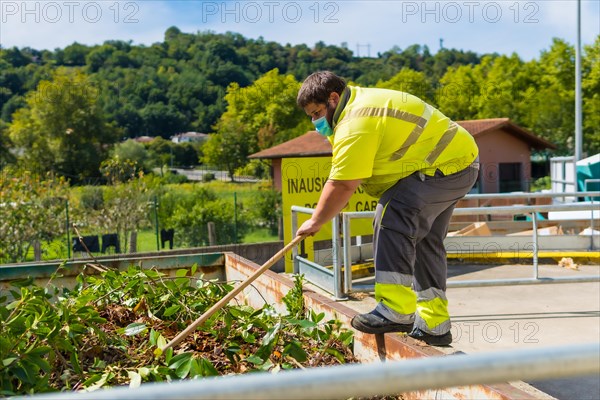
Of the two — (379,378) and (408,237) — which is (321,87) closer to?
(408,237)

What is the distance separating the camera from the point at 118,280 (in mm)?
3723

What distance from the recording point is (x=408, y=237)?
331cm

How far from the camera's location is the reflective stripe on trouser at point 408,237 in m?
3.30

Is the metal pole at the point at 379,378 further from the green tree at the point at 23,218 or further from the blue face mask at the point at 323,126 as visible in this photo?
the green tree at the point at 23,218

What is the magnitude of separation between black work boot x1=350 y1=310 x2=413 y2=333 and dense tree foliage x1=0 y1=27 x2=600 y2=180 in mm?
41441

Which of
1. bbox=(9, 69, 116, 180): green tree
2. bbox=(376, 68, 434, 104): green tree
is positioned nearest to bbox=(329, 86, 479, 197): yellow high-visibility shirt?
bbox=(376, 68, 434, 104): green tree

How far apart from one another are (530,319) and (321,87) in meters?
4.09

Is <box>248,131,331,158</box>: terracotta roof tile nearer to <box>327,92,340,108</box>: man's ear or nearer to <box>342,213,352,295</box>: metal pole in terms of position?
<box>342,213,352,295</box>: metal pole

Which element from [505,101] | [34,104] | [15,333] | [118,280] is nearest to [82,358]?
[15,333]

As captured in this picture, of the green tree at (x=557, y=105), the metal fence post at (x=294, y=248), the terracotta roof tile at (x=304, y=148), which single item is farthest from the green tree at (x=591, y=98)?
the metal fence post at (x=294, y=248)

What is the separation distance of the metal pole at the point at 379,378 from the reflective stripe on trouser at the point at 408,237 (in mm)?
2326

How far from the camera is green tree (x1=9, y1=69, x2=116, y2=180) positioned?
185ft

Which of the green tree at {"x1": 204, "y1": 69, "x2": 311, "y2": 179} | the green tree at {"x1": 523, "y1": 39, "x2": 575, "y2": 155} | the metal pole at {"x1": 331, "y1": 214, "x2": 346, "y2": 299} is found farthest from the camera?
the green tree at {"x1": 204, "y1": 69, "x2": 311, "y2": 179}

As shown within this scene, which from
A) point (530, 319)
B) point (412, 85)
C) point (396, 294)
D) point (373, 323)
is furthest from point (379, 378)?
point (412, 85)
